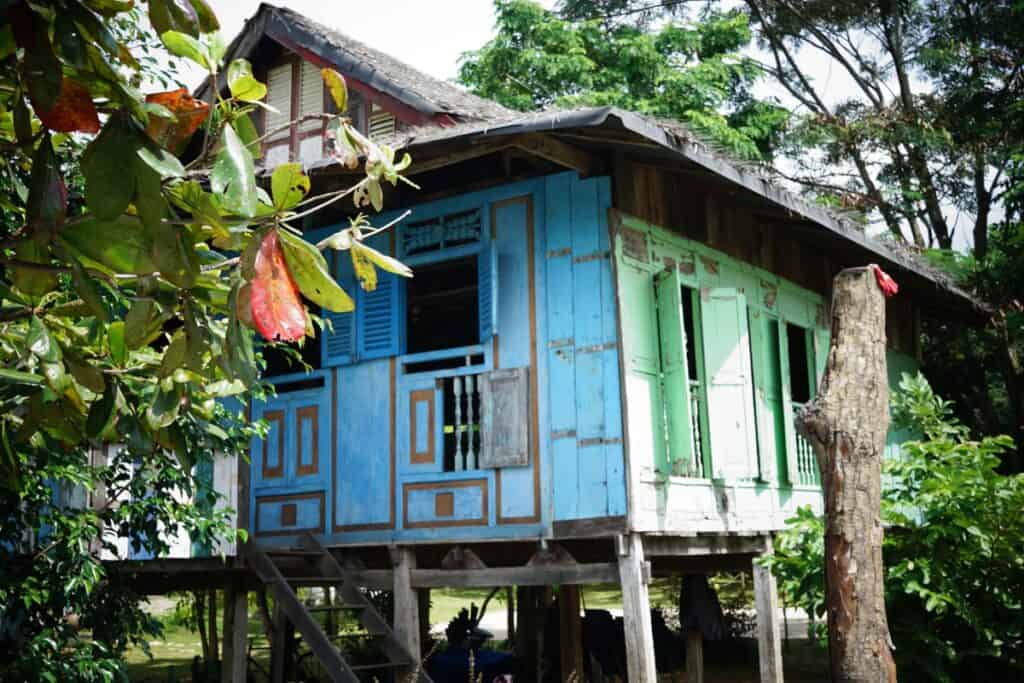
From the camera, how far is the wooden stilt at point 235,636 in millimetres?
8109

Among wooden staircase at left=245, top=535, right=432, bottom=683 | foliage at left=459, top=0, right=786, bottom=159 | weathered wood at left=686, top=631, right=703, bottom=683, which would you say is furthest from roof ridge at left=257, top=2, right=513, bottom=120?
foliage at left=459, top=0, right=786, bottom=159

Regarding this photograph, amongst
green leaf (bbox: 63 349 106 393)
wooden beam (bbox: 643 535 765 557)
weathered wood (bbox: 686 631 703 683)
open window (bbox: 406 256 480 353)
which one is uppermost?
open window (bbox: 406 256 480 353)

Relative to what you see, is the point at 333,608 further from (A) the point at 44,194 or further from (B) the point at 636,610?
(A) the point at 44,194

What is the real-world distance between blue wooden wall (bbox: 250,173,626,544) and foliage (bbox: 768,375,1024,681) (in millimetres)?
1363

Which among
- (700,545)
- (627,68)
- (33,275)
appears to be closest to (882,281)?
(700,545)

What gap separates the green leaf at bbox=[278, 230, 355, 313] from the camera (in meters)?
2.05

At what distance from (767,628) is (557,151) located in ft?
12.4

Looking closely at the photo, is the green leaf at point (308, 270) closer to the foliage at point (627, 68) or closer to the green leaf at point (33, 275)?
the green leaf at point (33, 275)

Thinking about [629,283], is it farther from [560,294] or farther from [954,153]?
[954,153]

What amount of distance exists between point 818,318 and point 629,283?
3643 mm

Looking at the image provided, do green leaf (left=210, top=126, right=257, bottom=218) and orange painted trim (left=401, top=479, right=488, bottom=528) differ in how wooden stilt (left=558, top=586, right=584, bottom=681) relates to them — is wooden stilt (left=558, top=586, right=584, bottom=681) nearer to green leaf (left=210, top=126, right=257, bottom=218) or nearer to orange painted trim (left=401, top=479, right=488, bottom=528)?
orange painted trim (left=401, top=479, right=488, bottom=528)

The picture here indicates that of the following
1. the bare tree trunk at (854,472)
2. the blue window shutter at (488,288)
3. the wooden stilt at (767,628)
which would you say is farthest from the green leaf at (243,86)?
the wooden stilt at (767,628)

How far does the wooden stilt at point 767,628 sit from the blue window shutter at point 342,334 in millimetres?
3339

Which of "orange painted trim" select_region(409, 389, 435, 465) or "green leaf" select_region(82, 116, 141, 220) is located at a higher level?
"orange painted trim" select_region(409, 389, 435, 465)
